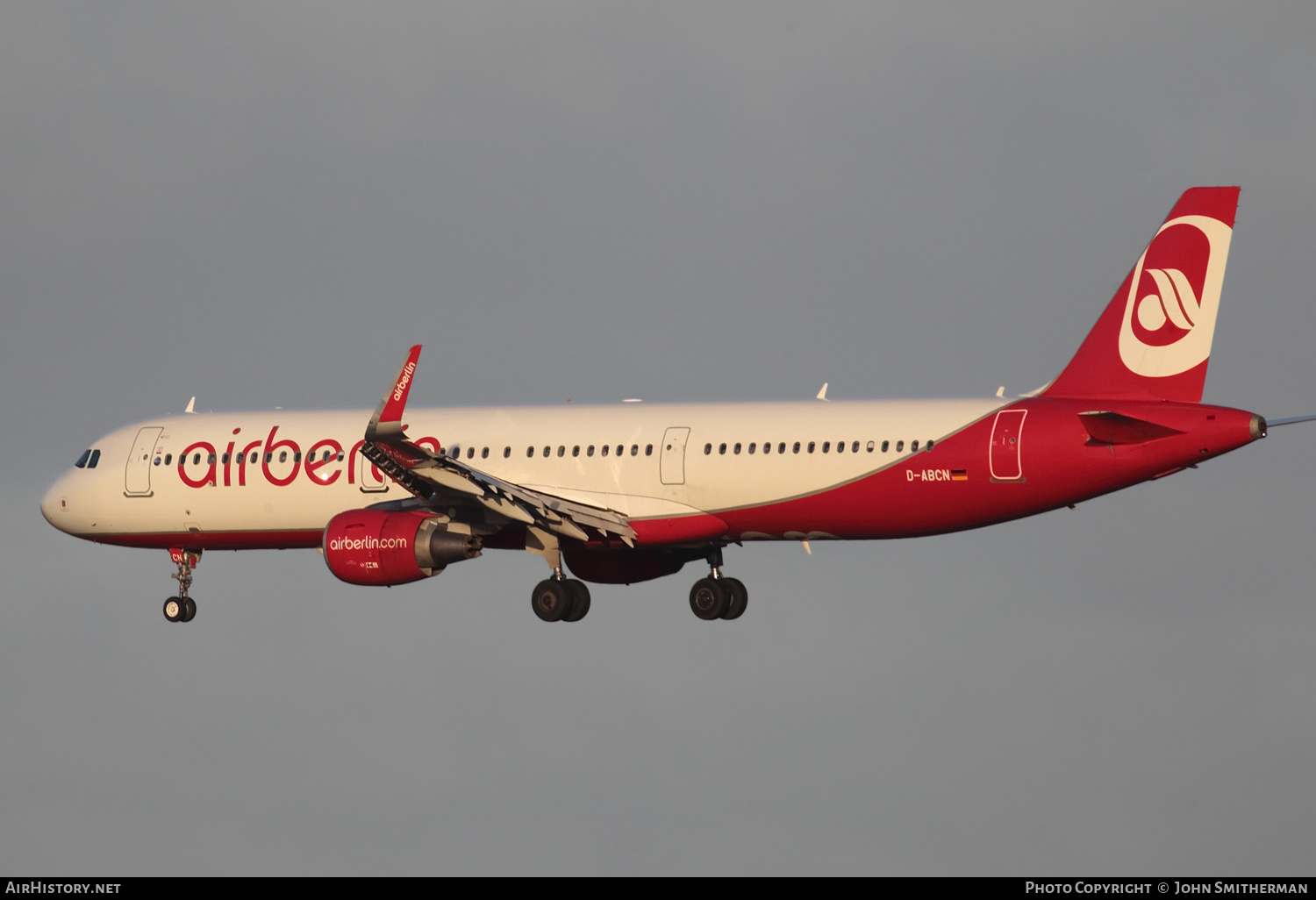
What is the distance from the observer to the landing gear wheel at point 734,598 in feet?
129

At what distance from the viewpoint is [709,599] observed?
128ft

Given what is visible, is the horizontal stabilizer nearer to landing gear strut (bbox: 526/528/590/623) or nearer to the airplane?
the airplane

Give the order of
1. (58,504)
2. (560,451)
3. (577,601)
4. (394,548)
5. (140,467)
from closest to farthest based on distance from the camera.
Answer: (394,548) → (560,451) → (577,601) → (140,467) → (58,504)

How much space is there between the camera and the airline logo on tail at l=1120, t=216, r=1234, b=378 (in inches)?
1302

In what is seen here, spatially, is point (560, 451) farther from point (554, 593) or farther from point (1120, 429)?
point (1120, 429)

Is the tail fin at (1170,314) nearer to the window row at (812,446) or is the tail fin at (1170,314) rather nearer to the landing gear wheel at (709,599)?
the window row at (812,446)

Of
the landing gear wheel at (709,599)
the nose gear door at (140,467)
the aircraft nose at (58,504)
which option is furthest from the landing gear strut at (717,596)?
the aircraft nose at (58,504)

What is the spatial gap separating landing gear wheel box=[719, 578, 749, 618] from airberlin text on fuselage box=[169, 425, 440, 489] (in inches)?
252

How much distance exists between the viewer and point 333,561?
117 ft

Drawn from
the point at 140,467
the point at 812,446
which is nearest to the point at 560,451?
the point at 812,446

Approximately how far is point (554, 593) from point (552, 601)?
0.53 ft

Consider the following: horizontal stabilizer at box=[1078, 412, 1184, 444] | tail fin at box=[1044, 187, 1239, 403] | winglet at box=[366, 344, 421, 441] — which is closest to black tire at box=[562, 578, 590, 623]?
winglet at box=[366, 344, 421, 441]

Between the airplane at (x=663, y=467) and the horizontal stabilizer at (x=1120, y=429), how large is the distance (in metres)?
→ 0.03

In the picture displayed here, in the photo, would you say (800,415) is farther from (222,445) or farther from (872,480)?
(222,445)
